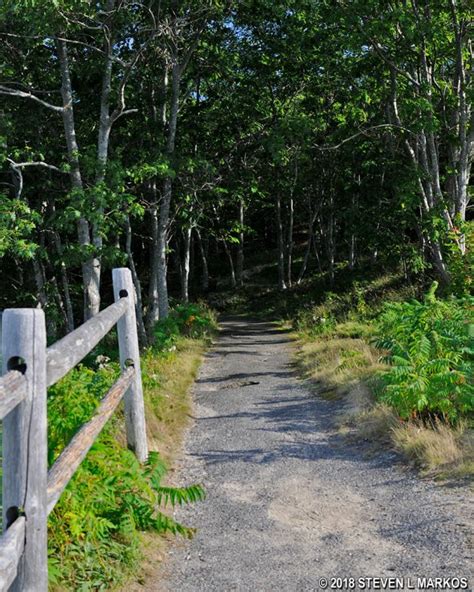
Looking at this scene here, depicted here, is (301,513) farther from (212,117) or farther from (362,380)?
(212,117)

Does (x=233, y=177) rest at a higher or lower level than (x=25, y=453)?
higher

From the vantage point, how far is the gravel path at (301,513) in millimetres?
4203

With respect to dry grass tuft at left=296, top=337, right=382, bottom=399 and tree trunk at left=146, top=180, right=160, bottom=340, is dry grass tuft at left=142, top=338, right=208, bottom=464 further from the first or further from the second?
tree trunk at left=146, top=180, right=160, bottom=340

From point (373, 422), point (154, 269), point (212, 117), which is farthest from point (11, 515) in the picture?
point (212, 117)

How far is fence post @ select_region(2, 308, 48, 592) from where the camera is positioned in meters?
2.82

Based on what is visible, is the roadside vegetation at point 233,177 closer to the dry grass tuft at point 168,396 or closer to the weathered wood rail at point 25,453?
the dry grass tuft at point 168,396

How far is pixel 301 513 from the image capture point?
5.23 metres

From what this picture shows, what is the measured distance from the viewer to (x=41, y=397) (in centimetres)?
294

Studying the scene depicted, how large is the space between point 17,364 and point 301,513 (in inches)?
125

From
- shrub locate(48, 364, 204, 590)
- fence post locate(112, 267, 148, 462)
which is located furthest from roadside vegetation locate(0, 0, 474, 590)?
fence post locate(112, 267, 148, 462)

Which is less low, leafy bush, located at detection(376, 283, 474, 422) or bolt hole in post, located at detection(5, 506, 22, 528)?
bolt hole in post, located at detection(5, 506, 22, 528)

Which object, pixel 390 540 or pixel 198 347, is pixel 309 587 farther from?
pixel 198 347

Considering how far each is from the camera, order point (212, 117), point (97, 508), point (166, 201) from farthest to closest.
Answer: point (212, 117), point (166, 201), point (97, 508)

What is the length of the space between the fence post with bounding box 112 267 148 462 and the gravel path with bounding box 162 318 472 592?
0.75 meters
